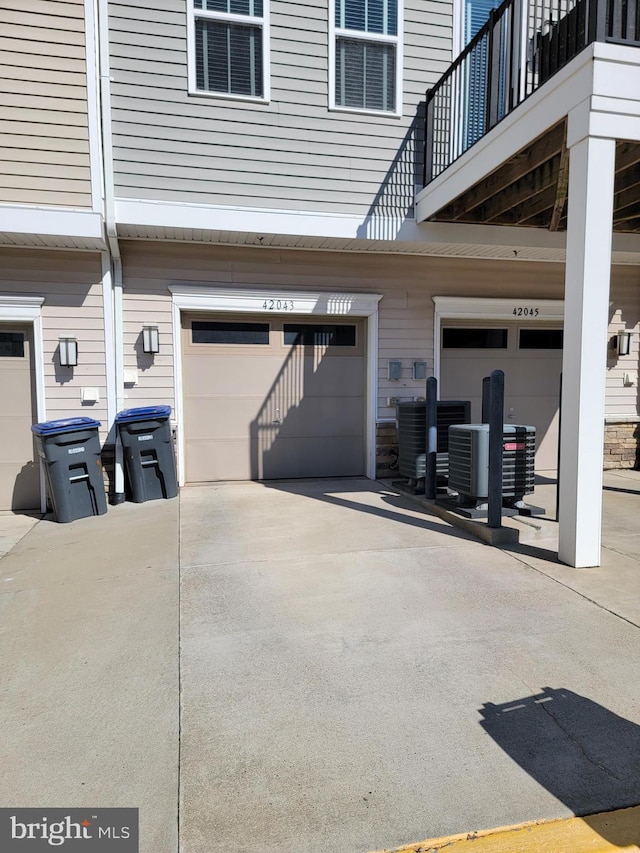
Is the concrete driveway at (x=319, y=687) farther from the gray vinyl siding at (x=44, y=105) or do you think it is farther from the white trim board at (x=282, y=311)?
the gray vinyl siding at (x=44, y=105)

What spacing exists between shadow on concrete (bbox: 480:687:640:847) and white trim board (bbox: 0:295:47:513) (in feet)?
18.7

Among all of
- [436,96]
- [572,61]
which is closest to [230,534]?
[572,61]

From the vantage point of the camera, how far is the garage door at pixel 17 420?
254 inches

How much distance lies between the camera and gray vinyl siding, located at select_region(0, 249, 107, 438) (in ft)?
20.7

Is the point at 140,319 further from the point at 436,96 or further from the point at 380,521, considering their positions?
the point at 436,96

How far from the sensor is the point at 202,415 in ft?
24.1

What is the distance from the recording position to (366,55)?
6773 millimetres

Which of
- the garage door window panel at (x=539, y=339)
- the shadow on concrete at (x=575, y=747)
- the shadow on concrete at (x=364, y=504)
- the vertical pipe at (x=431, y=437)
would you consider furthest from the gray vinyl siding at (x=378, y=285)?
the shadow on concrete at (x=575, y=747)

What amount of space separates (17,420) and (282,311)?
3.44m

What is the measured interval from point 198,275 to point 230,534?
3.43 metres

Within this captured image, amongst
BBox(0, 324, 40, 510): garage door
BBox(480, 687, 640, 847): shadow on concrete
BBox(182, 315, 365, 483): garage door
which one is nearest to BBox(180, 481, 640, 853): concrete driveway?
BBox(480, 687, 640, 847): shadow on concrete

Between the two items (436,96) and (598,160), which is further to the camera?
(436,96)

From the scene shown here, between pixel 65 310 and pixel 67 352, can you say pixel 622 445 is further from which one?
pixel 65 310

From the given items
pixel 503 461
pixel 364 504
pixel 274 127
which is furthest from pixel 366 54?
pixel 364 504
